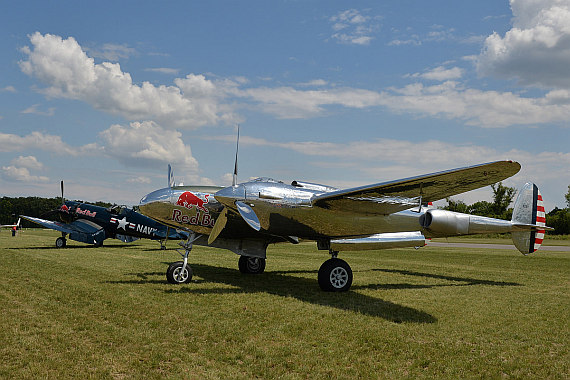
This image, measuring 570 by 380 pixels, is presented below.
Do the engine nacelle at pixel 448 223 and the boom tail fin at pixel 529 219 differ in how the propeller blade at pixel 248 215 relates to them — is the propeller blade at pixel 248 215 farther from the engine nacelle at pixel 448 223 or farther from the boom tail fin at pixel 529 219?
the boom tail fin at pixel 529 219

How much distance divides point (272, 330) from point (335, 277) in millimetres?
4733

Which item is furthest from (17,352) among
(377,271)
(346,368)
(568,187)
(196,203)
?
(568,187)

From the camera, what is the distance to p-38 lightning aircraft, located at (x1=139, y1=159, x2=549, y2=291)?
9655mm

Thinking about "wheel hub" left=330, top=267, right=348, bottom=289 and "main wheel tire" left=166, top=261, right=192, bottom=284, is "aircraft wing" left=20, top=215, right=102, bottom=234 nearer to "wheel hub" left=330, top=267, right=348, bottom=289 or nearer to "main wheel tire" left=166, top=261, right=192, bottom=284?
"main wheel tire" left=166, top=261, right=192, bottom=284

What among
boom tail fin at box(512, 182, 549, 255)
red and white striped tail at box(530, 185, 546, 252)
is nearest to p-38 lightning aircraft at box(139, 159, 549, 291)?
boom tail fin at box(512, 182, 549, 255)

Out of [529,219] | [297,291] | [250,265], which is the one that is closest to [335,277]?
[297,291]

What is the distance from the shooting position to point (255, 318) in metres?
7.48

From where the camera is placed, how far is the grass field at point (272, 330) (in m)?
5.00

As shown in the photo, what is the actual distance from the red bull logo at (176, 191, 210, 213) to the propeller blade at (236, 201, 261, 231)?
6.70ft

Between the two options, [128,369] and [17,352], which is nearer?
[128,369]

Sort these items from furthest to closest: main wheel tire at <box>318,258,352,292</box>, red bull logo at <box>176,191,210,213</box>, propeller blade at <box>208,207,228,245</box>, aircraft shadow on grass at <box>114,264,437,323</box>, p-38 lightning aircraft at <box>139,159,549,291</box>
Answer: red bull logo at <box>176,191,210,213</box> < main wheel tire at <box>318,258,352,292</box> < propeller blade at <box>208,207,228,245</box> < p-38 lightning aircraft at <box>139,159,549,291</box> < aircraft shadow on grass at <box>114,264,437,323</box>

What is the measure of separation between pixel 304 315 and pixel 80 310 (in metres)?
4.33

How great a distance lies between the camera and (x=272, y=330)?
6648mm

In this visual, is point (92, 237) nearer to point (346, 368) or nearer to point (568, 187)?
point (346, 368)
